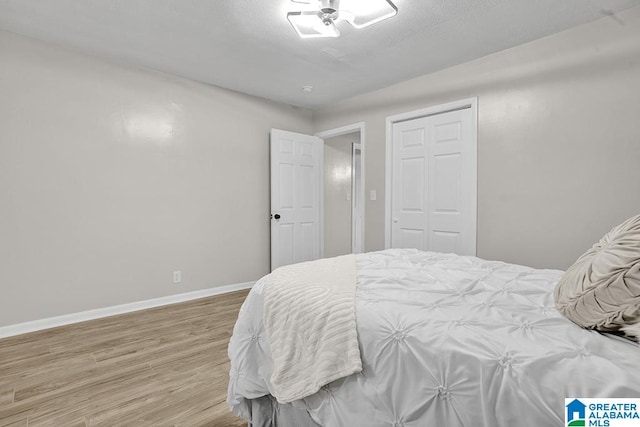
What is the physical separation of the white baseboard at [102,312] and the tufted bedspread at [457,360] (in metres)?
2.27

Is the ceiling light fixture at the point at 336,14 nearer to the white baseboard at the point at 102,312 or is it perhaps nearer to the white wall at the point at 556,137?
the white wall at the point at 556,137

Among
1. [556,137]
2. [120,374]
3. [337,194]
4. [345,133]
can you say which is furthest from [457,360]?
[337,194]

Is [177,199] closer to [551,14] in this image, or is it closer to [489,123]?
[489,123]

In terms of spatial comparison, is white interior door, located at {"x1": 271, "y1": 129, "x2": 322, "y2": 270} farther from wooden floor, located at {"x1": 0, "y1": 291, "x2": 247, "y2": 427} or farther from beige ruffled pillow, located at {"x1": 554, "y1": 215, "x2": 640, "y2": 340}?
beige ruffled pillow, located at {"x1": 554, "y1": 215, "x2": 640, "y2": 340}

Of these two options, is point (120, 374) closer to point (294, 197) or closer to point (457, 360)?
point (457, 360)

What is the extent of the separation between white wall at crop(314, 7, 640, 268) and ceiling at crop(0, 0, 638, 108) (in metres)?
0.17

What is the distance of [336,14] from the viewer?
2.15m

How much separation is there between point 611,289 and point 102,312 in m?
3.66

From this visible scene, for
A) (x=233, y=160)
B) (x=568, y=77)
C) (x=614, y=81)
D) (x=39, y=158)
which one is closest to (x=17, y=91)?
(x=39, y=158)

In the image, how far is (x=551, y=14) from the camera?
244 cm

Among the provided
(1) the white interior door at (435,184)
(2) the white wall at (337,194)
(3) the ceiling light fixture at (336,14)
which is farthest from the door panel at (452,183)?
Result: (2) the white wall at (337,194)

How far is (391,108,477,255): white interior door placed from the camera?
330 centimetres

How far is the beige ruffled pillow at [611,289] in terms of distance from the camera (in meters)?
0.87

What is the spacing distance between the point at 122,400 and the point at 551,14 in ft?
12.2
